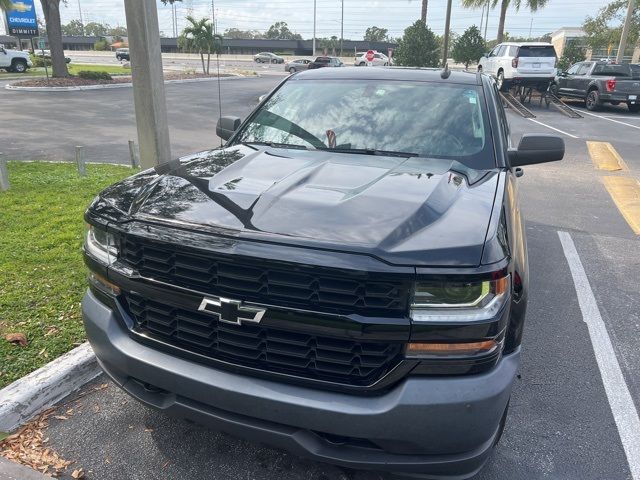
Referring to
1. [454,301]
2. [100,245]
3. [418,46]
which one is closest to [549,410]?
[454,301]

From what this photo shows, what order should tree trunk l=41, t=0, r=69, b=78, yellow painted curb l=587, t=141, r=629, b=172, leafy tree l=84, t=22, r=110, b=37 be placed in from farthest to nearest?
leafy tree l=84, t=22, r=110, b=37 < tree trunk l=41, t=0, r=69, b=78 < yellow painted curb l=587, t=141, r=629, b=172

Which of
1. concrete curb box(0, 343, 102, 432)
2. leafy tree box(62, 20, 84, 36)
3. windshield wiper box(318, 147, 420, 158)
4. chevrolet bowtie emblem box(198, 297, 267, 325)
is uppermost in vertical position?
leafy tree box(62, 20, 84, 36)

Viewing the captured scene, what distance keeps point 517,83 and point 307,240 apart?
21610mm

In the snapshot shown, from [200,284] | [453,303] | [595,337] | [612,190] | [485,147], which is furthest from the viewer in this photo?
[612,190]

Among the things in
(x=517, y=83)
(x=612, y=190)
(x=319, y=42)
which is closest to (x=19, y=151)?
(x=612, y=190)

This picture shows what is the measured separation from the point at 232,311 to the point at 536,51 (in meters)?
21.9

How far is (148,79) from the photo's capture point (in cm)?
517

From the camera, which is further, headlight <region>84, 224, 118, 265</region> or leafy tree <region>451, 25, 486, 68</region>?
leafy tree <region>451, 25, 486, 68</region>

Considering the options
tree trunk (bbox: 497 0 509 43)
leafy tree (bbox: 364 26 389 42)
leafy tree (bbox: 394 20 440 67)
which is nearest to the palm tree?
tree trunk (bbox: 497 0 509 43)

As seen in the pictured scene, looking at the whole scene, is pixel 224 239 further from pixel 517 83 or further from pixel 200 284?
pixel 517 83

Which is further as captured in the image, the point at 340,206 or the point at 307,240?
the point at 340,206

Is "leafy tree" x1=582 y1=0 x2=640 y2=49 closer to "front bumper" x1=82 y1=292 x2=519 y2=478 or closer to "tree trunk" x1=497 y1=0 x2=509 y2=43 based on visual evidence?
"tree trunk" x1=497 y1=0 x2=509 y2=43

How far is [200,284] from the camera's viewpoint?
2.06m

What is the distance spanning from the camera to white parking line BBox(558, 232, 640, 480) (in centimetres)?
271
